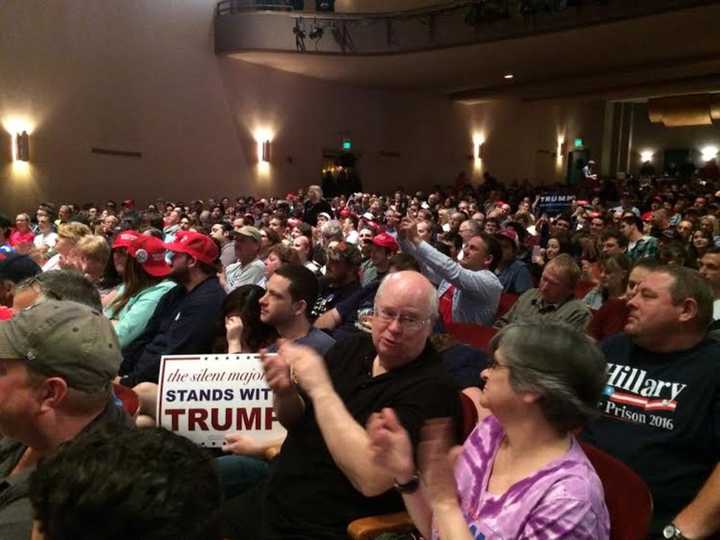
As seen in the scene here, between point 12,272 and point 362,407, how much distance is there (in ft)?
9.90

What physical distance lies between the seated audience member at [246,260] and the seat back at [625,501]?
A: 4055 mm

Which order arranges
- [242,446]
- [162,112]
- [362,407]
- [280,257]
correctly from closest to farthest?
[362,407], [242,446], [280,257], [162,112]

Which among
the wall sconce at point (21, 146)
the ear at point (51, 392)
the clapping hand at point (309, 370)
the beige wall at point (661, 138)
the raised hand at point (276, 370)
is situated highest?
the beige wall at point (661, 138)

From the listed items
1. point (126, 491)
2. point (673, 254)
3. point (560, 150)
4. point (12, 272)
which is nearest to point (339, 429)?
point (126, 491)

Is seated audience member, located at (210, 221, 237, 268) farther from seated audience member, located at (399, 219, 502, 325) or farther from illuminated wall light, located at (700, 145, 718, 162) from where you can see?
illuminated wall light, located at (700, 145, 718, 162)

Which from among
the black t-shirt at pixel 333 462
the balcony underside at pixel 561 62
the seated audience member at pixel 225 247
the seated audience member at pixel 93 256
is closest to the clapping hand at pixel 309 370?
the black t-shirt at pixel 333 462

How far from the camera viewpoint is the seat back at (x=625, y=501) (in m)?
1.81

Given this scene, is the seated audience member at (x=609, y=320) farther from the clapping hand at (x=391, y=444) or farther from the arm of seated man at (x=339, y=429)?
the clapping hand at (x=391, y=444)

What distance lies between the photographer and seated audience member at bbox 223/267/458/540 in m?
2.14

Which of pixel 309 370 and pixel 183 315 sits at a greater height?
pixel 309 370

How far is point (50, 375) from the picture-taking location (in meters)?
1.55

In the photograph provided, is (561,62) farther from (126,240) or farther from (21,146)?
(126,240)

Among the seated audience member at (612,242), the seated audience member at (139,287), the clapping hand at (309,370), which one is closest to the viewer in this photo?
the clapping hand at (309,370)

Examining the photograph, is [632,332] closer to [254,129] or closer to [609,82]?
[254,129]
